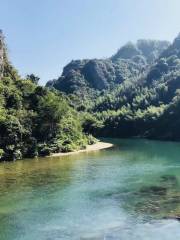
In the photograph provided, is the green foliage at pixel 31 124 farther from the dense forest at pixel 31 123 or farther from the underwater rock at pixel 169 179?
the underwater rock at pixel 169 179

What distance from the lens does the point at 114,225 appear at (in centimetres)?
3291

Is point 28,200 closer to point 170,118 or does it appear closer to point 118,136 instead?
point 170,118

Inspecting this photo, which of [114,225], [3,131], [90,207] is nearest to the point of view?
[114,225]

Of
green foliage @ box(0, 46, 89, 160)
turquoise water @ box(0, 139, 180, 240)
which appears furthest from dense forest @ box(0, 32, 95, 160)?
turquoise water @ box(0, 139, 180, 240)

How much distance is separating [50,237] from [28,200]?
11690 mm

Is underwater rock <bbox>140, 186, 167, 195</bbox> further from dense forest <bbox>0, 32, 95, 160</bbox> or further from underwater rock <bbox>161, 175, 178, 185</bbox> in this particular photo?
dense forest <bbox>0, 32, 95, 160</bbox>

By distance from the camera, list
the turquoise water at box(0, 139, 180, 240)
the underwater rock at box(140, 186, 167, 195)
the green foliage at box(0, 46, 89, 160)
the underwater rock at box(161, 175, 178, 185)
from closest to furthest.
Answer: the turquoise water at box(0, 139, 180, 240)
the underwater rock at box(140, 186, 167, 195)
the underwater rock at box(161, 175, 178, 185)
the green foliage at box(0, 46, 89, 160)

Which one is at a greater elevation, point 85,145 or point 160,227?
point 85,145

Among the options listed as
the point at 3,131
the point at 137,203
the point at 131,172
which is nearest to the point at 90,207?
the point at 137,203

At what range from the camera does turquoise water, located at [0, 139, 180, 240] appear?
31234mm

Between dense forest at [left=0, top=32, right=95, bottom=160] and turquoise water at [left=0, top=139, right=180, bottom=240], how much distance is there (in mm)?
10077

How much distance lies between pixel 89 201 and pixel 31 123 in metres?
44.5

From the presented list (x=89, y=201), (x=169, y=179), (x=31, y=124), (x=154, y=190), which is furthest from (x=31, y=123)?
(x=89, y=201)

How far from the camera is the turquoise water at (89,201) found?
102ft
